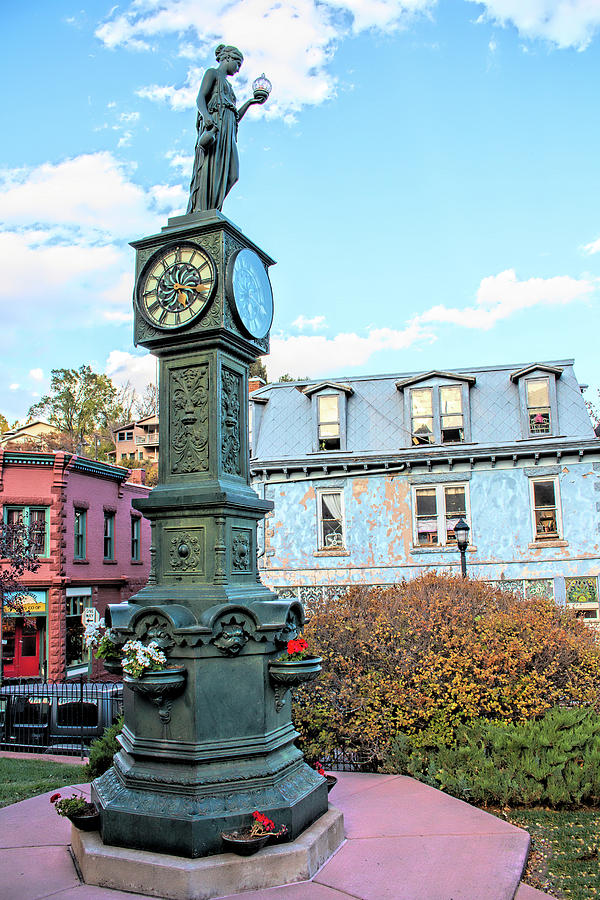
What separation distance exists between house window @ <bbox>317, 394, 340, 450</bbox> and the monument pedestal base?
19.2m

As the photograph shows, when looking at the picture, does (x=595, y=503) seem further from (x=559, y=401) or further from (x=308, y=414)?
(x=308, y=414)

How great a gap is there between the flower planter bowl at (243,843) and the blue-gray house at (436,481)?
58.3 feet

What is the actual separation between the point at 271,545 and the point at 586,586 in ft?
33.1

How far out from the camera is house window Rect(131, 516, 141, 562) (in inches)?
1236

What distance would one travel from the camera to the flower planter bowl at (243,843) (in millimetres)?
5363

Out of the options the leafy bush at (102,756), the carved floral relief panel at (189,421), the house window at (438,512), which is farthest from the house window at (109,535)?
the carved floral relief panel at (189,421)

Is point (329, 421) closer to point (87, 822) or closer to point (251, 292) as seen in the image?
point (251, 292)

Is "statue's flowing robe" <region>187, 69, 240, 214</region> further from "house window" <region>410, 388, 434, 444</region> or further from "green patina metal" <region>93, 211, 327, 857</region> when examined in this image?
"house window" <region>410, 388, 434, 444</region>

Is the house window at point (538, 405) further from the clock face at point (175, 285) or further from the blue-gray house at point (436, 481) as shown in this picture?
the clock face at point (175, 285)

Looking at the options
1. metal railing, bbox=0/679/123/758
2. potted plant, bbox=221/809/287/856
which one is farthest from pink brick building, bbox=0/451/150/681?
potted plant, bbox=221/809/287/856

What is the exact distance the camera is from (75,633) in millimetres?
26125

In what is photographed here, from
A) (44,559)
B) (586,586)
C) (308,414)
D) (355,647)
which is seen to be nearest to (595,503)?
(586,586)

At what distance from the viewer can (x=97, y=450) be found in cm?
5384

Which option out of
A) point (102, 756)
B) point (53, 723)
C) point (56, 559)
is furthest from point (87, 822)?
point (56, 559)
